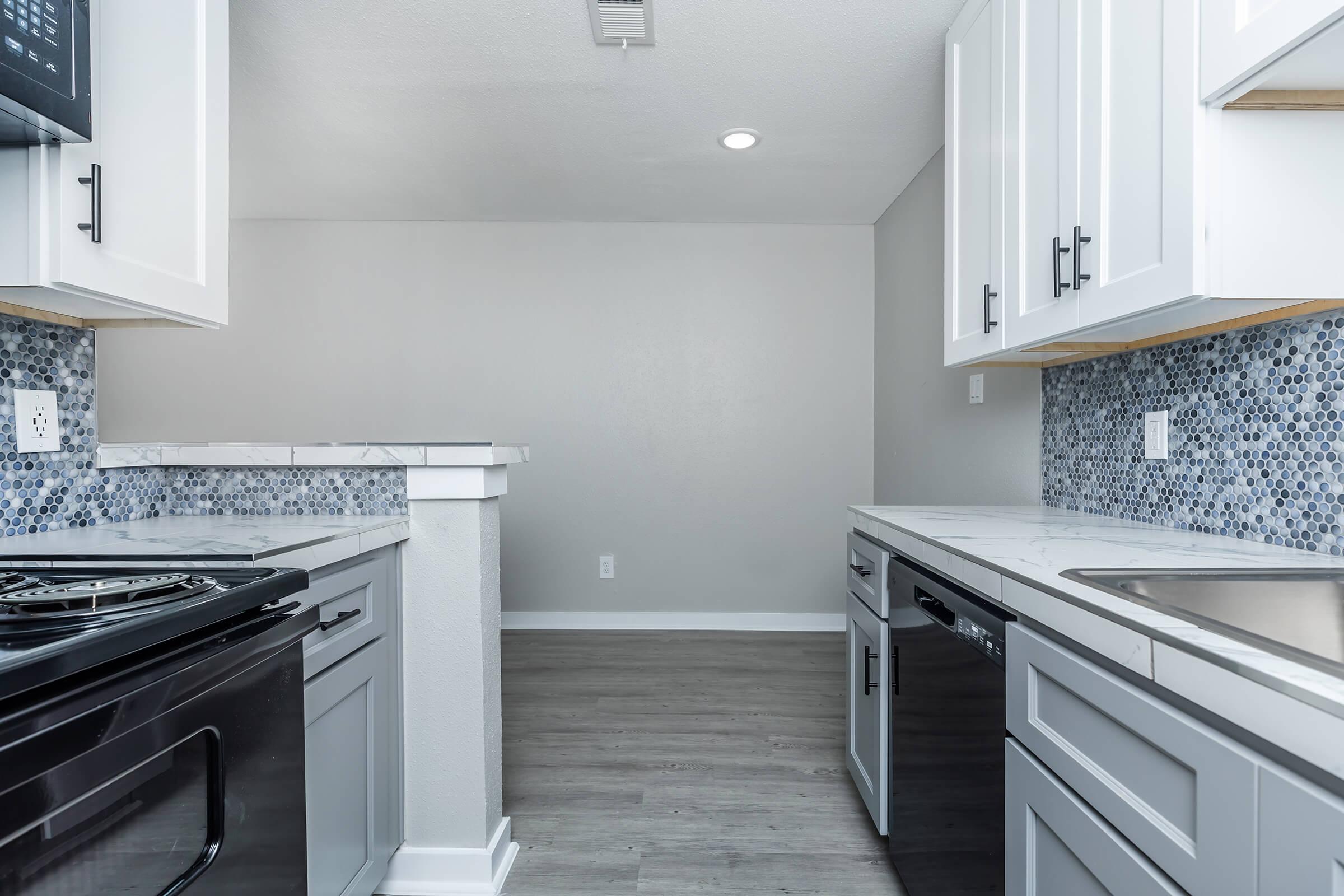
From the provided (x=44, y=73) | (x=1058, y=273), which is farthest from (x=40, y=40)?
(x=1058, y=273)

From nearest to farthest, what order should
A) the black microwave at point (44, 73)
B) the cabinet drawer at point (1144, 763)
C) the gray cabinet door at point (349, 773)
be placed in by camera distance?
1. the cabinet drawer at point (1144, 763)
2. the black microwave at point (44, 73)
3. the gray cabinet door at point (349, 773)

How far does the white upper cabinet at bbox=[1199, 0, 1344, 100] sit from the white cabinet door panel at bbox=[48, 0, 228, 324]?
1.71 meters

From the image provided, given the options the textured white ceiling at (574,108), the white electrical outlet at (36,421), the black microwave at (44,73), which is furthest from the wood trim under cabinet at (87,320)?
the textured white ceiling at (574,108)

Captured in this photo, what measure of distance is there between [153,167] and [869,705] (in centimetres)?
200

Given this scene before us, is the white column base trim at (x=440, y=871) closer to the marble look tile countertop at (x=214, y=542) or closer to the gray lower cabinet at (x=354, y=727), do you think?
the gray lower cabinet at (x=354, y=727)

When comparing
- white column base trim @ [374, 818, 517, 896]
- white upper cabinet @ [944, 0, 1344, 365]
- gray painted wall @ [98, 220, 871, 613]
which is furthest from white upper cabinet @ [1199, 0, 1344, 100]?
gray painted wall @ [98, 220, 871, 613]

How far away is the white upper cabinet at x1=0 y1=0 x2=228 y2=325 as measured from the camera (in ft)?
3.60

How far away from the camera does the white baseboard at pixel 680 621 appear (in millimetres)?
3990

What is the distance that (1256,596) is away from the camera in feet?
3.22

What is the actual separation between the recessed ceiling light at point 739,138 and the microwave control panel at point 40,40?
221 centimetres

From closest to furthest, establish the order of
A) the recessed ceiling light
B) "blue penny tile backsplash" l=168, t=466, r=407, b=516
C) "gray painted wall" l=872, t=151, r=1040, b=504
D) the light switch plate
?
the light switch plate
"blue penny tile backsplash" l=168, t=466, r=407, b=516
"gray painted wall" l=872, t=151, r=1040, b=504
the recessed ceiling light

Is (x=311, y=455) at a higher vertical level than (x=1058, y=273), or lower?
lower

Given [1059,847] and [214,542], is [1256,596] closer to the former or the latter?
[1059,847]

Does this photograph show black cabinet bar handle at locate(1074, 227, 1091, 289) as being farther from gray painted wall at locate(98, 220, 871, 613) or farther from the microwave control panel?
gray painted wall at locate(98, 220, 871, 613)
